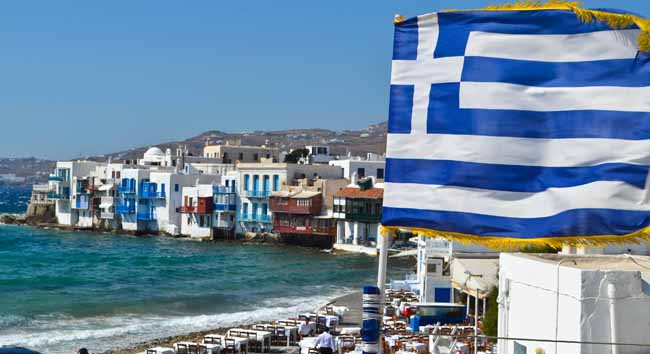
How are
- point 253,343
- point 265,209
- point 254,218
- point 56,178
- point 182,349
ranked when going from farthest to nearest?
1. point 56,178
2. point 254,218
3. point 265,209
4. point 253,343
5. point 182,349

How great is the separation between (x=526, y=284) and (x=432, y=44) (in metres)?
2.33

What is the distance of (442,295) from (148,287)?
22.0 m

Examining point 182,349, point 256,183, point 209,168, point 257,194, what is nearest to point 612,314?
point 182,349

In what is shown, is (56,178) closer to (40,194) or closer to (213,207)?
(40,194)

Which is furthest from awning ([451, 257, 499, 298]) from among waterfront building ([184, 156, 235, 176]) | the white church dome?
the white church dome

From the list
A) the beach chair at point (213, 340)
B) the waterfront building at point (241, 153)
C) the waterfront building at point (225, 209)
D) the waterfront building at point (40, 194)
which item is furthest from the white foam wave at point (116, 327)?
the waterfront building at point (40, 194)

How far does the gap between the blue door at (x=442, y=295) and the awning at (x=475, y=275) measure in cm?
622

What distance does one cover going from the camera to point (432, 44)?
673cm

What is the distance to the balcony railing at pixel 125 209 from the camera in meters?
93.1

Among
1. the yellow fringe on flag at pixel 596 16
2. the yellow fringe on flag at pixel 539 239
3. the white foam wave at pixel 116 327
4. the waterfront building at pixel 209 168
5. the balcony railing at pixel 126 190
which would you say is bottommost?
the white foam wave at pixel 116 327

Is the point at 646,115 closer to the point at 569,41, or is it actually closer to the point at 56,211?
the point at 569,41

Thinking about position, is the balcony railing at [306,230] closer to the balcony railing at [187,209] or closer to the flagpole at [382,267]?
the balcony railing at [187,209]

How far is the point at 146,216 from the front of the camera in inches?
3625

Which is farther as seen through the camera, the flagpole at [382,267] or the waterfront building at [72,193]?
the waterfront building at [72,193]
